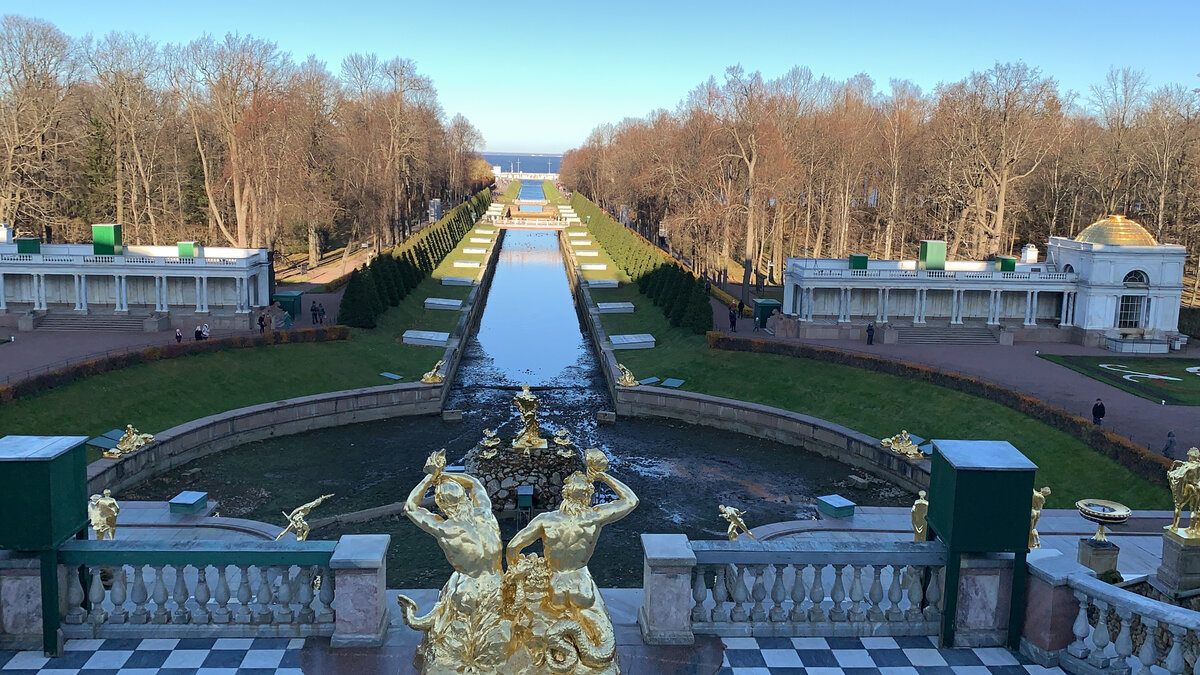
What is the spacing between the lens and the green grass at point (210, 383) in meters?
32.2

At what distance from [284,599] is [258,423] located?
25461 millimetres

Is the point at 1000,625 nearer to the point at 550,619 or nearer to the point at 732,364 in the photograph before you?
the point at 550,619

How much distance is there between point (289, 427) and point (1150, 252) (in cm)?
4496

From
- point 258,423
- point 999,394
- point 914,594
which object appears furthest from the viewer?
point 999,394

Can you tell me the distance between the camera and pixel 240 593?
34.9 ft

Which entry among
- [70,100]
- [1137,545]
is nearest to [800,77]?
[70,100]

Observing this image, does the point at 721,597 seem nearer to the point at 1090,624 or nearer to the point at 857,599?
the point at 857,599

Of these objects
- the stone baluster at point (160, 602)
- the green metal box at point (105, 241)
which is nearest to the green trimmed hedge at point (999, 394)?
the stone baluster at point (160, 602)

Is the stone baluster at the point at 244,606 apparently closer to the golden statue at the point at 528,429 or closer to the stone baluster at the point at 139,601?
the stone baluster at the point at 139,601

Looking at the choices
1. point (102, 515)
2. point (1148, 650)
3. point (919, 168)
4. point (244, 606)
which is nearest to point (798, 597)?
point (1148, 650)

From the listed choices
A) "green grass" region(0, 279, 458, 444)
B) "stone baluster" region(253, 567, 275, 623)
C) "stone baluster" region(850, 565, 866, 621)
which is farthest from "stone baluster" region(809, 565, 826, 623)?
"green grass" region(0, 279, 458, 444)

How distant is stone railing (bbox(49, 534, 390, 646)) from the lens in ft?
33.4

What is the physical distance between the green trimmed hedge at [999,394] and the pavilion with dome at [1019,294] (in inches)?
313

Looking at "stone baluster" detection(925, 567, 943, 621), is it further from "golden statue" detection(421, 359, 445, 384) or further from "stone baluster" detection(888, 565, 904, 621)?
"golden statue" detection(421, 359, 445, 384)
